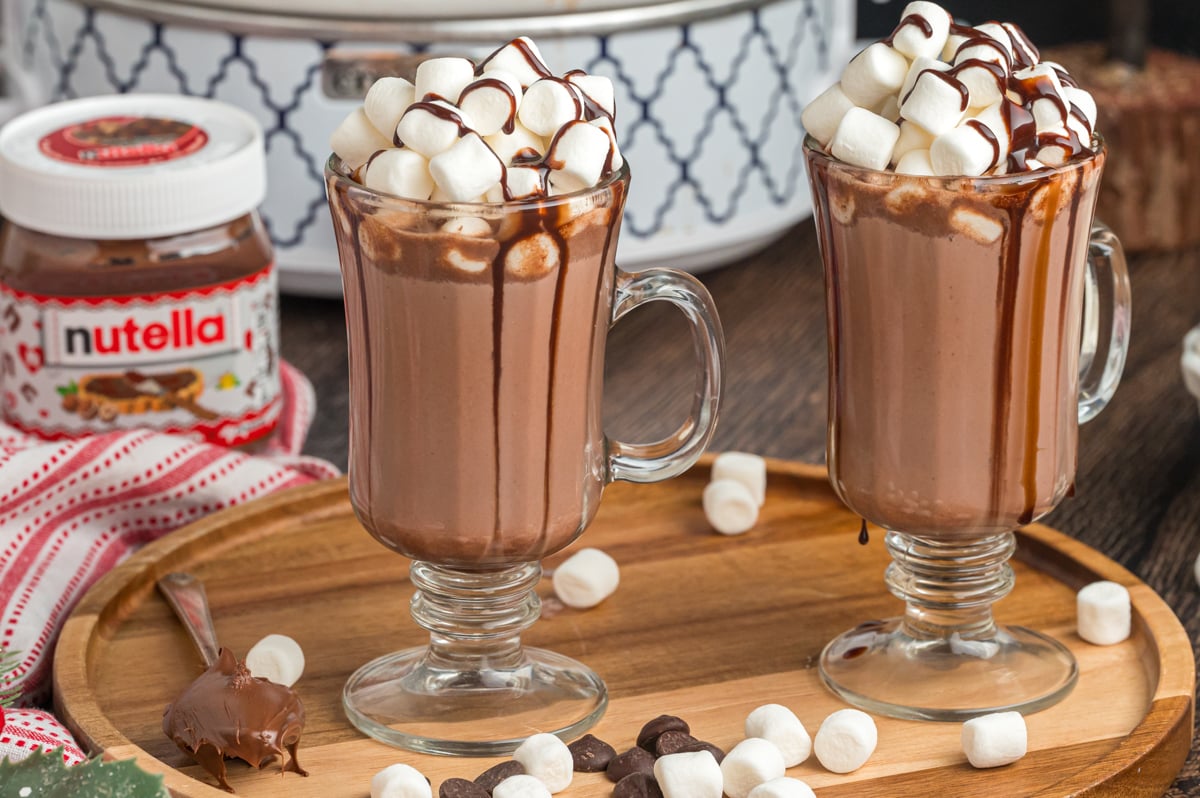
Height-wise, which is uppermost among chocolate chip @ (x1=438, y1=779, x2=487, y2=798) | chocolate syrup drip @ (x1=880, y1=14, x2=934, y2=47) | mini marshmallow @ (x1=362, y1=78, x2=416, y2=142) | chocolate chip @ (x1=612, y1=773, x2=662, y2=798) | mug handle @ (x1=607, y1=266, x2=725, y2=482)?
chocolate syrup drip @ (x1=880, y1=14, x2=934, y2=47)

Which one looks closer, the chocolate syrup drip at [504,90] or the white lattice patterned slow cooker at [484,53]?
the chocolate syrup drip at [504,90]

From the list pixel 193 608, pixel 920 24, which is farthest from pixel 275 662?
pixel 920 24

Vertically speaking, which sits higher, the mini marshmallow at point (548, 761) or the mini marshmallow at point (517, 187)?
the mini marshmallow at point (517, 187)

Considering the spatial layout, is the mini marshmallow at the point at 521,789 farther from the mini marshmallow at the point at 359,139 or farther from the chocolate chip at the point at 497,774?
the mini marshmallow at the point at 359,139

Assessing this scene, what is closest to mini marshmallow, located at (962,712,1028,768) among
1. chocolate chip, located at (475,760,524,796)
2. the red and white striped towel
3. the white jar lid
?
chocolate chip, located at (475,760,524,796)

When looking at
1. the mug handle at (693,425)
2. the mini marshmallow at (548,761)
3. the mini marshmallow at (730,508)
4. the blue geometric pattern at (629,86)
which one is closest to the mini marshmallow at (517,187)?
the mug handle at (693,425)

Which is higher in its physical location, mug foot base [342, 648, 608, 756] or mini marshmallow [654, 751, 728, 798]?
mini marshmallow [654, 751, 728, 798]

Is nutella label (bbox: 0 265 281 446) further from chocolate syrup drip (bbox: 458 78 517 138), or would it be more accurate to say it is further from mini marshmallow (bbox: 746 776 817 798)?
mini marshmallow (bbox: 746 776 817 798)

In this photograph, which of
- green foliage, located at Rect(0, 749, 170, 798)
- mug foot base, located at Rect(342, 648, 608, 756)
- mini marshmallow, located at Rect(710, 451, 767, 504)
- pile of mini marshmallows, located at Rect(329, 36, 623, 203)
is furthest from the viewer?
mini marshmallow, located at Rect(710, 451, 767, 504)
